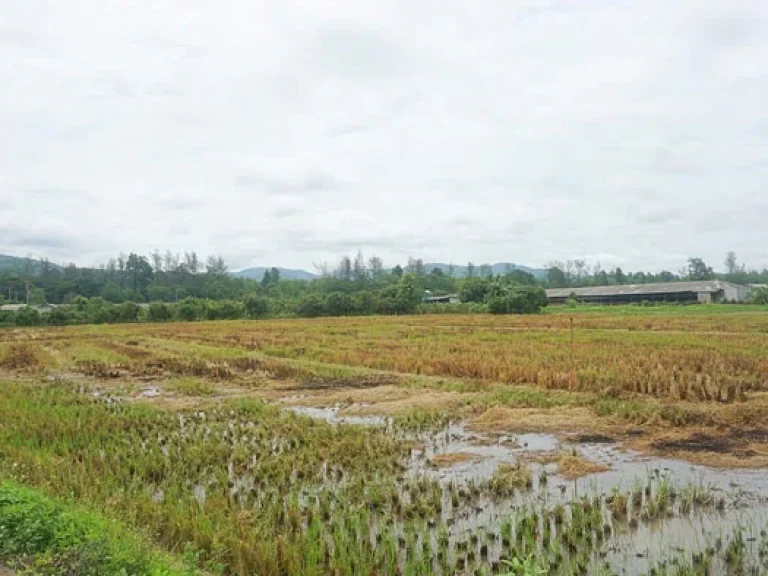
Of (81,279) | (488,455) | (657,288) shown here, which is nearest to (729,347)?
(488,455)

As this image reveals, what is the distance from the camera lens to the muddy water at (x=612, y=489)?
17.8 feet

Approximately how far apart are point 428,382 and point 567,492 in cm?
889

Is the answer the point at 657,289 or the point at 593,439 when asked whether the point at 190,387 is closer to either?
the point at 593,439

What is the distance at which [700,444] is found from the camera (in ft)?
29.5

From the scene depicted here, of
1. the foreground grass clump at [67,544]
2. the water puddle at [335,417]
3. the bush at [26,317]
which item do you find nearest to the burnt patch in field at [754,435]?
the water puddle at [335,417]

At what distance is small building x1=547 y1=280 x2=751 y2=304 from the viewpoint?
215ft

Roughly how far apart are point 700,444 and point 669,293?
6634cm

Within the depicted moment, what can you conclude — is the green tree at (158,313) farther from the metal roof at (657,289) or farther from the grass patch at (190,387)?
the metal roof at (657,289)

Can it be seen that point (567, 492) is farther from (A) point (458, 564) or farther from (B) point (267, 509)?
(B) point (267, 509)

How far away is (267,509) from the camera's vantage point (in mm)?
6367

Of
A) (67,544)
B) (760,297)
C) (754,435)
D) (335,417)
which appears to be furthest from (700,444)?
(760,297)

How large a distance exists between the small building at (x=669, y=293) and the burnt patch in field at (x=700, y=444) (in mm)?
62195

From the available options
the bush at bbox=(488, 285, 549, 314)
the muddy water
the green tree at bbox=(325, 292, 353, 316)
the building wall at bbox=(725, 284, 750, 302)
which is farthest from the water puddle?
the building wall at bbox=(725, 284, 750, 302)

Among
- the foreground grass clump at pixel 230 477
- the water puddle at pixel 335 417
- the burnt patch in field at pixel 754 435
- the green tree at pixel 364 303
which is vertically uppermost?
the green tree at pixel 364 303
